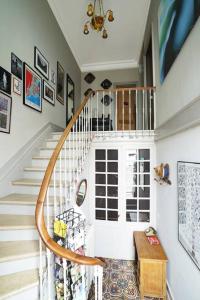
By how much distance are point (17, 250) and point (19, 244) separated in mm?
111

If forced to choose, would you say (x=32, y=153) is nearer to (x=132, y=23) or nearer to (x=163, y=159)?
(x=163, y=159)

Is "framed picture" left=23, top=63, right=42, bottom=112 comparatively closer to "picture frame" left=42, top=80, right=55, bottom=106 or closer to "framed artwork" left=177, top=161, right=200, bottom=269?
"picture frame" left=42, top=80, right=55, bottom=106

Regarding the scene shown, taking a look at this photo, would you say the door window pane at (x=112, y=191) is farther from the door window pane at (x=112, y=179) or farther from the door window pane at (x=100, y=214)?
the door window pane at (x=100, y=214)

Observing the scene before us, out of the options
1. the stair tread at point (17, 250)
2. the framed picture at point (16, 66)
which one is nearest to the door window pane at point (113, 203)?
the stair tread at point (17, 250)

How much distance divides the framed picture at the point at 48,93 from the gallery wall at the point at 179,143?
2.27 meters

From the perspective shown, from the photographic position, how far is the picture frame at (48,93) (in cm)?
363

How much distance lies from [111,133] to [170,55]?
1733 millimetres

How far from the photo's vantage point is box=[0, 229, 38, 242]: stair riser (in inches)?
76.4

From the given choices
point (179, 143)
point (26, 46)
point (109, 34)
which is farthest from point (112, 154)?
point (109, 34)

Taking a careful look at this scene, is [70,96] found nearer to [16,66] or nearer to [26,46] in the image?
[26,46]

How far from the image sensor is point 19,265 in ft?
5.56

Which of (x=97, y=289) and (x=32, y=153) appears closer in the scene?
(x=97, y=289)

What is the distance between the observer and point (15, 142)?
2752 millimetres

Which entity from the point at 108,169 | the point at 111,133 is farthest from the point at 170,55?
the point at 108,169
